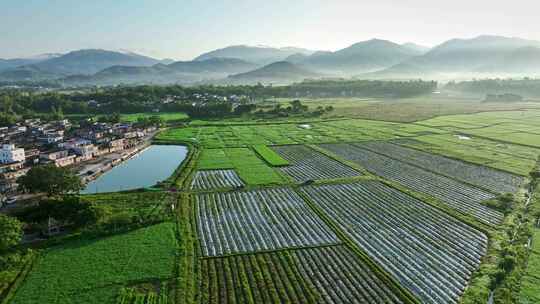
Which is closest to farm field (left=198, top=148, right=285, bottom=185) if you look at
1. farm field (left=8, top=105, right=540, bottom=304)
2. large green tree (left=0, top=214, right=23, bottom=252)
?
farm field (left=8, top=105, right=540, bottom=304)

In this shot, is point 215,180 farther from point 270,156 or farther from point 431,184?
point 431,184

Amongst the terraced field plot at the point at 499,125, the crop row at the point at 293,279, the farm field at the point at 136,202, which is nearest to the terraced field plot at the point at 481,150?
the terraced field plot at the point at 499,125

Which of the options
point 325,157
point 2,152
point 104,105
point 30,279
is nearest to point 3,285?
point 30,279

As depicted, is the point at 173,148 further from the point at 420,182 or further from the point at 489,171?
the point at 489,171

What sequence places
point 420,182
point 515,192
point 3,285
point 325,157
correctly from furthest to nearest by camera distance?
point 325,157
point 420,182
point 515,192
point 3,285

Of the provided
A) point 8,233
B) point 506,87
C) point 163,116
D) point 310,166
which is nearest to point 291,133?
point 310,166
